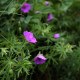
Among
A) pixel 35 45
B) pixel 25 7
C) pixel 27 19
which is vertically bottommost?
pixel 35 45

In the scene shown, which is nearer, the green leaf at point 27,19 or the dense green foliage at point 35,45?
the dense green foliage at point 35,45

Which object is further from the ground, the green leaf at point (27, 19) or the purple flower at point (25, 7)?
the purple flower at point (25, 7)

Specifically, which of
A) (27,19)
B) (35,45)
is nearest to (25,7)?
(27,19)

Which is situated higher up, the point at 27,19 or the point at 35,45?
the point at 27,19

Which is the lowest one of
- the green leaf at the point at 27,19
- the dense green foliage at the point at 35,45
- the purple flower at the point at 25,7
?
the dense green foliage at the point at 35,45

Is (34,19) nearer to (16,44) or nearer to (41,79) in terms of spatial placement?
(16,44)

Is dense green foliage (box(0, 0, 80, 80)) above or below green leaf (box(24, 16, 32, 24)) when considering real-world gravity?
below

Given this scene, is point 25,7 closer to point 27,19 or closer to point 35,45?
point 27,19

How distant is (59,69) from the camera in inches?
77.3

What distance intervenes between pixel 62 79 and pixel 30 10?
1.00m

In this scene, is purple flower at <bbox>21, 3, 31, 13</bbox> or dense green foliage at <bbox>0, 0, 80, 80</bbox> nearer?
dense green foliage at <bbox>0, 0, 80, 80</bbox>

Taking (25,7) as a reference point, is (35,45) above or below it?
below

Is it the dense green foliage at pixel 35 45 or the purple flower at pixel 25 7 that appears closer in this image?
the dense green foliage at pixel 35 45

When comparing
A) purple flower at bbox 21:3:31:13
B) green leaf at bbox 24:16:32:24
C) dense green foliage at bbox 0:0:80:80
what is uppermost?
purple flower at bbox 21:3:31:13
